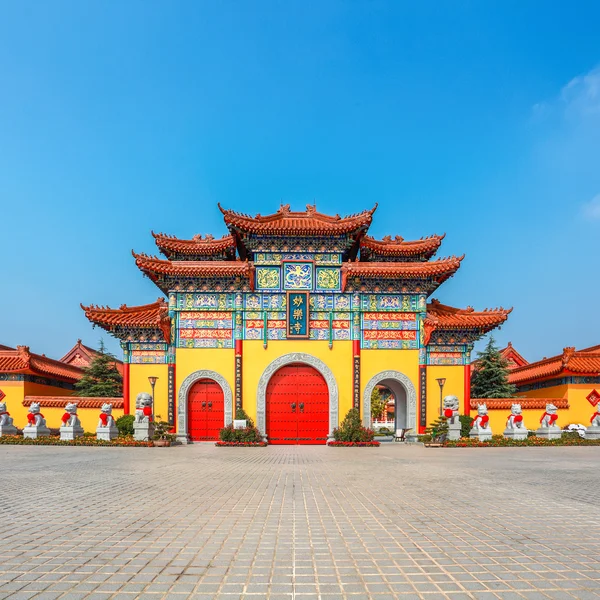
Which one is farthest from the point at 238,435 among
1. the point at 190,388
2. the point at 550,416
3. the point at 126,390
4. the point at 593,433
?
the point at 593,433

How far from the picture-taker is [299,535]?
207 inches

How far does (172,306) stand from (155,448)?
636cm

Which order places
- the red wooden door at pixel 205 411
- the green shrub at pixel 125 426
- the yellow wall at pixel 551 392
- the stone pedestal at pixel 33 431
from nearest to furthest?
1. the stone pedestal at pixel 33 431
2. the green shrub at pixel 125 426
3. the red wooden door at pixel 205 411
4. the yellow wall at pixel 551 392

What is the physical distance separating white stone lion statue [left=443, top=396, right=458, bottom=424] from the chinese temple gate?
1823 mm

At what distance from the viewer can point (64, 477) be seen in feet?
31.4

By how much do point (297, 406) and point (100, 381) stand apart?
453 inches

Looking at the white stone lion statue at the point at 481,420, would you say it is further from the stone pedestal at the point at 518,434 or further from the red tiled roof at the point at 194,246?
the red tiled roof at the point at 194,246

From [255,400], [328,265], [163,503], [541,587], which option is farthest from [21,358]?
[541,587]

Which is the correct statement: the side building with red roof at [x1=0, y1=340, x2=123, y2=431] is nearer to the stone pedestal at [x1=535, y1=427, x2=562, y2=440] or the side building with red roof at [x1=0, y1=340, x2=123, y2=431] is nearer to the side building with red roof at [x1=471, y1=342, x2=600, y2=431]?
the side building with red roof at [x1=471, y1=342, x2=600, y2=431]

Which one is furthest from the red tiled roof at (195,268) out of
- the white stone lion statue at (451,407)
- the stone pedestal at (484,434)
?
the stone pedestal at (484,434)

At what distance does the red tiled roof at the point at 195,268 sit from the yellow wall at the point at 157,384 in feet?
13.2

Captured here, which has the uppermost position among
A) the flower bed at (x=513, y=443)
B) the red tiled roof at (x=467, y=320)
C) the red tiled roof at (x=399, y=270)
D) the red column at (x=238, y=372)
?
the red tiled roof at (x=399, y=270)

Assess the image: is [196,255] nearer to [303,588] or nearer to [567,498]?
[567,498]

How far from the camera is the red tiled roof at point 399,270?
21.1 metres
